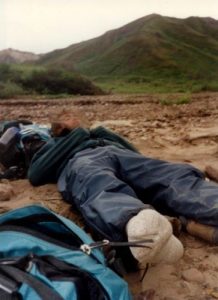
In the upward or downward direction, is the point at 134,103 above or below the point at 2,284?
below

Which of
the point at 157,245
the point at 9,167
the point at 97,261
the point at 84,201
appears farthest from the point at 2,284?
the point at 9,167

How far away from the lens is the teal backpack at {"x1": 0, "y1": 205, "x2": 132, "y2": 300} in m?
1.55

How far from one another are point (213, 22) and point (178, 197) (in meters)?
23.2

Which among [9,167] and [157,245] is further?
[9,167]

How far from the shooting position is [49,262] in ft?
5.55

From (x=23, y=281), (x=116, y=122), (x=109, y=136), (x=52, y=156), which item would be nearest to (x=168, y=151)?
(x=109, y=136)

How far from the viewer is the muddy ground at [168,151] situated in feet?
6.89

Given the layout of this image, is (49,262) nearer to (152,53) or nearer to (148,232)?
(148,232)

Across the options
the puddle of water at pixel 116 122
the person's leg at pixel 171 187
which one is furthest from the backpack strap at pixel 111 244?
the puddle of water at pixel 116 122

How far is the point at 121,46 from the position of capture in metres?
23.7

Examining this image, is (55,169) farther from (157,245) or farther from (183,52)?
(183,52)

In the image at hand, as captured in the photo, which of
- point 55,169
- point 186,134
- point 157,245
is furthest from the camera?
point 186,134

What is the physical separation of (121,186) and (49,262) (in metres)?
0.82

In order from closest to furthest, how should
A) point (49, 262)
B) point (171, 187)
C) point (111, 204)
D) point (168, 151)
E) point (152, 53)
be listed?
point (49, 262) → point (111, 204) → point (171, 187) → point (168, 151) → point (152, 53)
